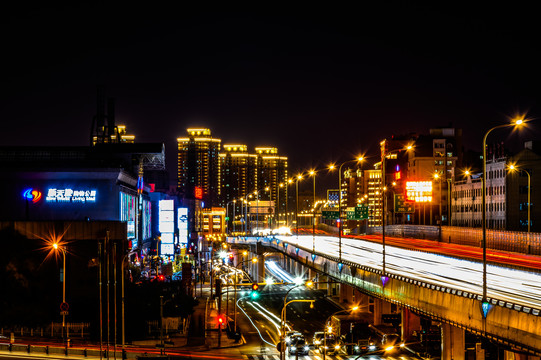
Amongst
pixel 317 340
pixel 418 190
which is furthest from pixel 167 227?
pixel 317 340

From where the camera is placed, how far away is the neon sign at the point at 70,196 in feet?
320

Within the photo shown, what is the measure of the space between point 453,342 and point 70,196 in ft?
235

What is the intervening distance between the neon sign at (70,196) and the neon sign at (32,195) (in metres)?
1.53

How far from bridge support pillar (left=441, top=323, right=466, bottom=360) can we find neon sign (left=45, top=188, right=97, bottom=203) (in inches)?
2709

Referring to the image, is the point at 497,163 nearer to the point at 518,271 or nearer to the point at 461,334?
the point at 518,271

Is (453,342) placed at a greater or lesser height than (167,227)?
lesser

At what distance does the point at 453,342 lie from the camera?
42.8m

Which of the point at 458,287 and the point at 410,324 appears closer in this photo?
the point at 458,287

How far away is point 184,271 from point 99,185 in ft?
89.7

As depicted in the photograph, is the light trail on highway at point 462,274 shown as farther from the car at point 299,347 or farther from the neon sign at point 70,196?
the neon sign at point 70,196

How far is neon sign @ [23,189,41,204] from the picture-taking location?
9562cm

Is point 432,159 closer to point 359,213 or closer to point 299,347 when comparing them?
point 359,213

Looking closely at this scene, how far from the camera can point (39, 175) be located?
320 feet

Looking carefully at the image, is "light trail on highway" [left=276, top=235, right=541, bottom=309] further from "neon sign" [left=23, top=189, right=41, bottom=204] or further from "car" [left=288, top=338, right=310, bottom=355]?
"neon sign" [left=23, top=189, right=41, bottom=204]
